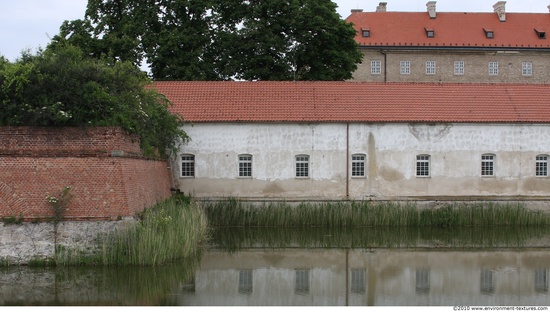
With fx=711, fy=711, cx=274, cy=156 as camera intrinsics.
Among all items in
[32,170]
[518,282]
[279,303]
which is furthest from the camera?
[32,170]

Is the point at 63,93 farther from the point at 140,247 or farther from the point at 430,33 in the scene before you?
the point at 430,33

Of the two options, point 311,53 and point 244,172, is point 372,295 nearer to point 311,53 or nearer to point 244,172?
point 244,172

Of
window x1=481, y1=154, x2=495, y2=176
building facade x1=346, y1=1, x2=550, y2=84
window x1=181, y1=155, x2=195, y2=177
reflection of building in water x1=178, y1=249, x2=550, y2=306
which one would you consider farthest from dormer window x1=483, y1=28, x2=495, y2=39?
reflection of building in water x1=178, y1=249, x2=550, y2=306

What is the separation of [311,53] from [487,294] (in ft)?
75.5

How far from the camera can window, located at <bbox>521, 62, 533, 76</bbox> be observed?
181ft

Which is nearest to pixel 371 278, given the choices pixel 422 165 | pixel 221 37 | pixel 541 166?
pixel 422 165

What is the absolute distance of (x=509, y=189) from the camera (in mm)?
27688

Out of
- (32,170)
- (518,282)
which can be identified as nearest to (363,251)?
(518,282)

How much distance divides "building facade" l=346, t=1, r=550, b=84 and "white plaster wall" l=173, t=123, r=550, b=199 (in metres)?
27.3

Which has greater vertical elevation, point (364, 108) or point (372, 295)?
point (364, 108)

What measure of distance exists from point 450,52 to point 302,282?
43.1 m

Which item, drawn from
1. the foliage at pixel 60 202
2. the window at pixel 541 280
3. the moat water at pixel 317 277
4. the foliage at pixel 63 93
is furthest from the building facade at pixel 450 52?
the foliage at pixel 60 202

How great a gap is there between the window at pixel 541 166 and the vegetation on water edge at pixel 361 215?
2555 millimetres

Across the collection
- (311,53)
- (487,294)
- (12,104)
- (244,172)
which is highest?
(311,53)
